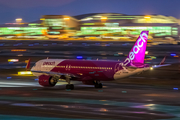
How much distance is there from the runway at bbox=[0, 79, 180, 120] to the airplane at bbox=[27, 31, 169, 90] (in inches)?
85.1

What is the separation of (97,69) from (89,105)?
35.0ft

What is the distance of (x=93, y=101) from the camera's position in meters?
28.1

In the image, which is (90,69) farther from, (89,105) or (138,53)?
(89,105)

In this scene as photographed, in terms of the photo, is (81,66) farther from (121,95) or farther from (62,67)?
(121,95)

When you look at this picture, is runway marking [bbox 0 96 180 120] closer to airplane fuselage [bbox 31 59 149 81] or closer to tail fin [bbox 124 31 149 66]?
airplane fuselage [bbox 31 59 149 81]

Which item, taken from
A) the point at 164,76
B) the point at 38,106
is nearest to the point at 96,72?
the point at 38,106

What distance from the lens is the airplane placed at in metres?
35.1

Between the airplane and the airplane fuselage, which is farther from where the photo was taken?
the airplane fuselage

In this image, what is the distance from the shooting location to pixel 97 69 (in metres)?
36.3

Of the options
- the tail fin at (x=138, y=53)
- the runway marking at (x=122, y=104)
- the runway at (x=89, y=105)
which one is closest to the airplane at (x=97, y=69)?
the tail fin at (x=138, y=53)

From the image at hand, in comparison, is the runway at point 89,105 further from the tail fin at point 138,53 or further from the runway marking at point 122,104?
the tail fin at point 138,53

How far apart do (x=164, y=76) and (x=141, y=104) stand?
2607cm

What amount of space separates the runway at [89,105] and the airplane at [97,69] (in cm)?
216

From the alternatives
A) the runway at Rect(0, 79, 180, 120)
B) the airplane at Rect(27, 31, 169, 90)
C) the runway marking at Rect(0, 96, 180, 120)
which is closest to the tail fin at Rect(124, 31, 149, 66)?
the airplane at Rect(27, 31, 169, 90)
